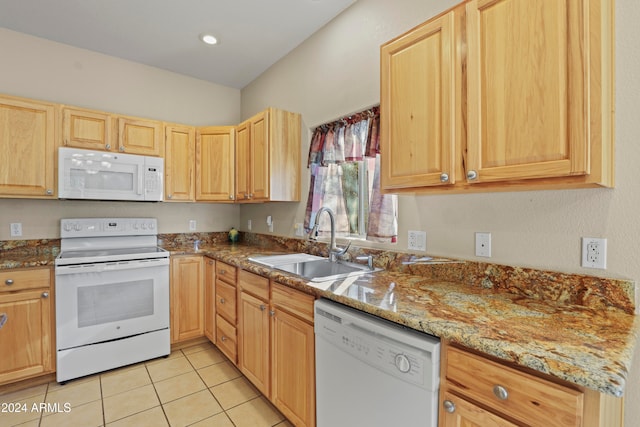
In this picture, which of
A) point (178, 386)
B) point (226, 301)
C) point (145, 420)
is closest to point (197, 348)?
point (178, 386)

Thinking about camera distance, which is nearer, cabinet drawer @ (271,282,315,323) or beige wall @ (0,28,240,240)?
cabinet drawer @ (271,282,315,323)

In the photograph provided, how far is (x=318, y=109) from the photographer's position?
2496 mm

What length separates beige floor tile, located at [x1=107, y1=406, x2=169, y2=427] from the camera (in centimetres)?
181

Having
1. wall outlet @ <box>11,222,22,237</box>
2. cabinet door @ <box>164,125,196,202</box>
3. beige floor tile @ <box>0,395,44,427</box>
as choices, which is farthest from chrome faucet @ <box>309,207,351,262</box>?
wall outlet @ <box>11,222,22,237</box>

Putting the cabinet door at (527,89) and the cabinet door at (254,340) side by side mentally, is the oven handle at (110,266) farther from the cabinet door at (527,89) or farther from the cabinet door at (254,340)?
the cabinet door at (527,89)

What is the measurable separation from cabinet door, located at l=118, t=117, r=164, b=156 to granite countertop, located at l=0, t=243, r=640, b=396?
6.70 ft

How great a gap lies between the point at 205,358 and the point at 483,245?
7.80 ft

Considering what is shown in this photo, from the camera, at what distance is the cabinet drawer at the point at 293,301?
1.53 meters

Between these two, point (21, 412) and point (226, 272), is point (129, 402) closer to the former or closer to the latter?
point (21, 412)

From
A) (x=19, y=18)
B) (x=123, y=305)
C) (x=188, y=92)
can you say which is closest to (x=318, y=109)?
(x=188, y=92)

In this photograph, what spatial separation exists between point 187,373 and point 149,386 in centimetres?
27

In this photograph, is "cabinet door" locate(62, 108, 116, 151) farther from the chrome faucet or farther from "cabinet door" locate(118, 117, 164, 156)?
the chrome faucet

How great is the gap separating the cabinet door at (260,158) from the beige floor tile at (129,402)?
162 cm

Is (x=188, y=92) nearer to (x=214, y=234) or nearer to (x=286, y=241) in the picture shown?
(x=214, y=234)
